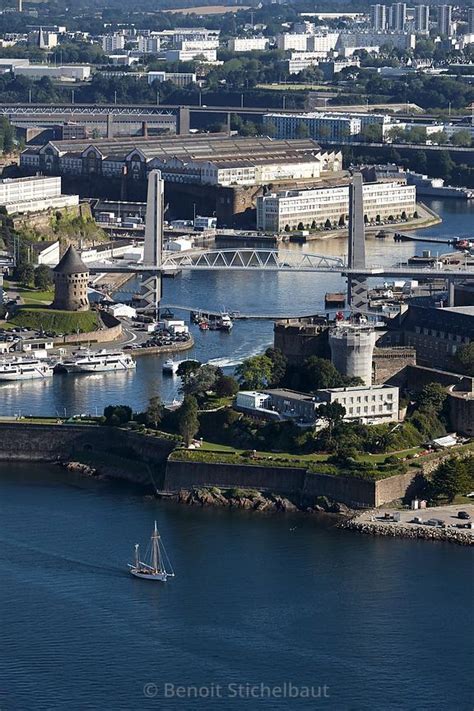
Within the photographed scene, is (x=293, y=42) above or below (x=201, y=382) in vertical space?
below

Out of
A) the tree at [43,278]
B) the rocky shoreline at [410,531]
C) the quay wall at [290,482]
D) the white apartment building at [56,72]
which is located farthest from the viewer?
the white apartment building at [56,72]

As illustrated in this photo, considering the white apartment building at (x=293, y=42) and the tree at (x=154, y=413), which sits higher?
the tree at (x=154, y=413)

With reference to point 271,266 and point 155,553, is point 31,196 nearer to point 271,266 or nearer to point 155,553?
point 271,266

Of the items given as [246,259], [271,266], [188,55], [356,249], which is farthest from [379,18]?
[356,249]

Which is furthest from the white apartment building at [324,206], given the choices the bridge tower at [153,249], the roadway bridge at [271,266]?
the bridge tower at [153,249]

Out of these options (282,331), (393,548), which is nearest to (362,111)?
(282,331)

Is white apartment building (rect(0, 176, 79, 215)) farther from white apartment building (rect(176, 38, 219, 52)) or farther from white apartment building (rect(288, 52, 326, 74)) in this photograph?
white apartment building (rect(176, 38, 219, 52))

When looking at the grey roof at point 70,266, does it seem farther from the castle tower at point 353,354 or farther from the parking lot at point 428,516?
the parking lot at point 428,516
